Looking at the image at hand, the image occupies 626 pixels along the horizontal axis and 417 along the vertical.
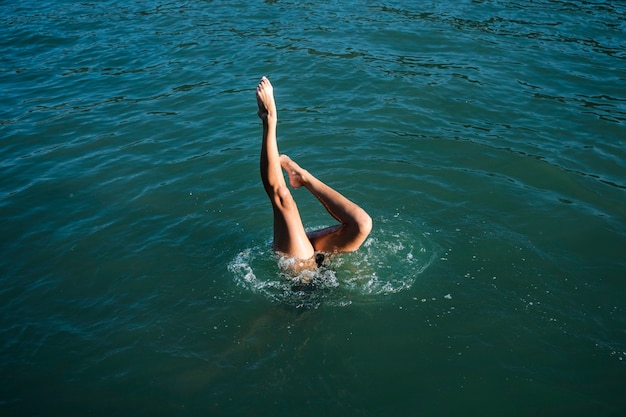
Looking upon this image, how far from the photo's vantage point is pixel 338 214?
7176mm

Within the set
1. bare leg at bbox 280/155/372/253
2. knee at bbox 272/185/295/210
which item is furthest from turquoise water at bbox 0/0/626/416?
knee at bbox 272/185/295/210

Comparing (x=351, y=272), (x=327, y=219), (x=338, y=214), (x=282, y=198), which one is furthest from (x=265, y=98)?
(x=327, y=219)

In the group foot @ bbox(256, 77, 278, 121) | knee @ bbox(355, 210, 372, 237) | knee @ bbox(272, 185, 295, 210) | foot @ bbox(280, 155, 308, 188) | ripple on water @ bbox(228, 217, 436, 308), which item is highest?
foot @ bbox(256, 77, 278, 121)

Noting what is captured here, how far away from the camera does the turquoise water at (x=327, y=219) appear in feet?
21.3

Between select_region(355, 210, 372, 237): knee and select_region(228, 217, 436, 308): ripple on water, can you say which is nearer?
select_region(355, 210, 372, 237): knee

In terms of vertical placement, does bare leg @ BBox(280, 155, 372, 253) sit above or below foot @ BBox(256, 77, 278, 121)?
below

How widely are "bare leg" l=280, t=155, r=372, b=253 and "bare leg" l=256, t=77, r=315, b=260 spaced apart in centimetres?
27

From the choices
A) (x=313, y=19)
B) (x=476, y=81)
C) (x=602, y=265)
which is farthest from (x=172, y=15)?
(x=602, y=265)

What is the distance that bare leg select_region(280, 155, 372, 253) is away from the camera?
7043mm

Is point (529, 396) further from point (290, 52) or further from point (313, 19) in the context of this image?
point (313, 19)

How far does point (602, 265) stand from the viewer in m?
7.98

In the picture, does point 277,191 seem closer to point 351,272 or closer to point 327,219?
point 351,272

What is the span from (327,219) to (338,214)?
221cm

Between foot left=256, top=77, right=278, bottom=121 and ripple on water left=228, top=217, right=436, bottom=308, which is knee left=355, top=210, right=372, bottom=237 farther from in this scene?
foot left=256, top=77, right=278, bottom=121
